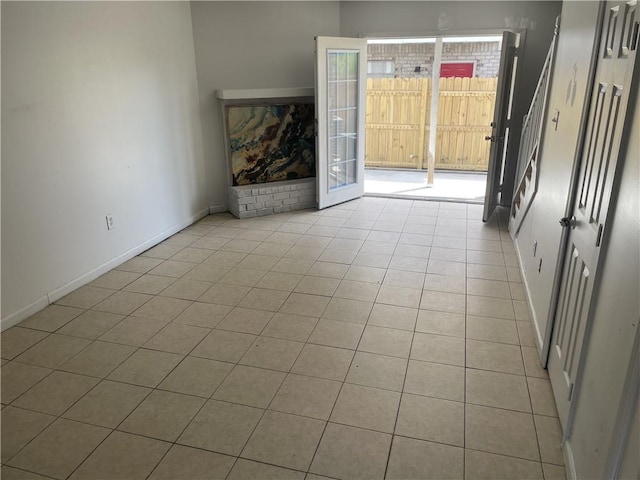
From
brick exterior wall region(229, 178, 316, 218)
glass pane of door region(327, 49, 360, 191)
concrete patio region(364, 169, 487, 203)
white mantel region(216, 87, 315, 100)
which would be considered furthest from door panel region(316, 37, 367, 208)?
concrete patio region(364, 169, 487, 203)

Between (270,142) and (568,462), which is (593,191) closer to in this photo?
(568,462)

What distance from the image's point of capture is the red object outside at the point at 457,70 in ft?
27.8

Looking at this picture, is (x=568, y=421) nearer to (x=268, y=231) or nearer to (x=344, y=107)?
(x=268, y=231)

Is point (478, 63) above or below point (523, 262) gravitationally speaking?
above

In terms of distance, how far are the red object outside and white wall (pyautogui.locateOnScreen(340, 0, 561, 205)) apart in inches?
124

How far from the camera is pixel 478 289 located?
364 cm

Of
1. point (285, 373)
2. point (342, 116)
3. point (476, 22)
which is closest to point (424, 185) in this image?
point (342, 116)

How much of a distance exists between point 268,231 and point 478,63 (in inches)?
222

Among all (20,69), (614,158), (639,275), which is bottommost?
(639,275)

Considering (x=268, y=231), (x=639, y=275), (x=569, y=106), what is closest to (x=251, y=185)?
(x=268, y=231)

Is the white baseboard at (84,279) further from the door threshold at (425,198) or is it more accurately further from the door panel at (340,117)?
the door threshold at (425,198)

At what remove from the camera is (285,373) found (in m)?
2.64

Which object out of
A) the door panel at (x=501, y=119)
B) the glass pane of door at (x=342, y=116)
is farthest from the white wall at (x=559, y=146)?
the glass pane of door at (x=342, y=116)

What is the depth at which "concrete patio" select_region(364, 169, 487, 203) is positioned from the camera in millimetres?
6371
